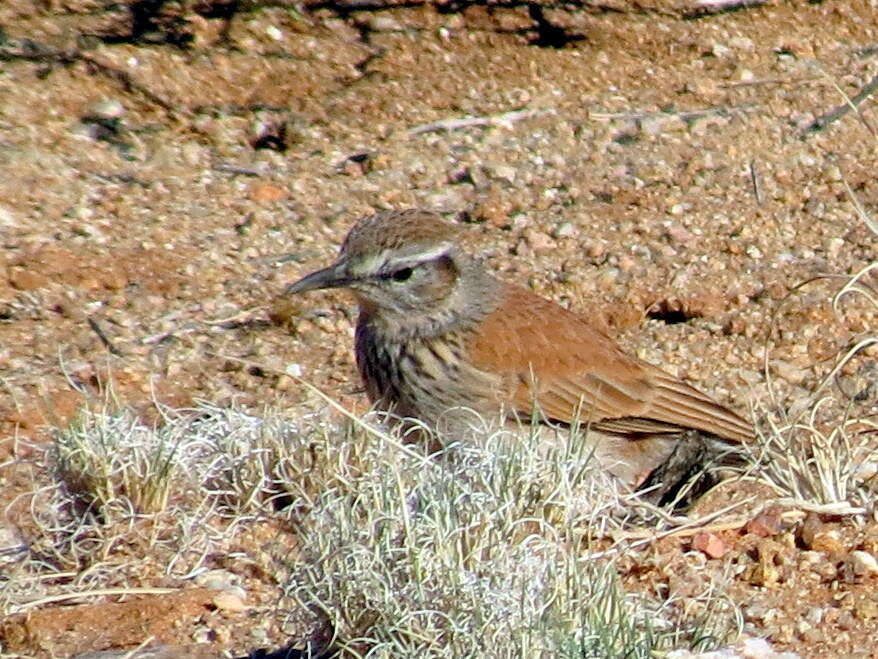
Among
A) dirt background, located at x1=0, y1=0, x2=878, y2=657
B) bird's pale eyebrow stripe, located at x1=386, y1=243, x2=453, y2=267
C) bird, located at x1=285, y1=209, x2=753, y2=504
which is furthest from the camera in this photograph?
dirt background, located at x1=0, y1=0, x2=878, y2=657

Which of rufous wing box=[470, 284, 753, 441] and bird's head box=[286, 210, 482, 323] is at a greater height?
bird's head box=[286, 210, 482, 323]

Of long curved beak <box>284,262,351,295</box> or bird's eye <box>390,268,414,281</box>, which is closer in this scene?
long curved beak <box>284,262,351,295</box>

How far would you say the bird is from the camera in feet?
21.9

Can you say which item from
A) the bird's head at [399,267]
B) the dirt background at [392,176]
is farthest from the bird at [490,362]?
the dirt background at [392,176]

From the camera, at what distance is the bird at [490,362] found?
6.66m

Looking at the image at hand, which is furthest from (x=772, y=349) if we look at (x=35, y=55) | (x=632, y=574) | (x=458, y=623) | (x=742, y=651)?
(x=35, y=55)

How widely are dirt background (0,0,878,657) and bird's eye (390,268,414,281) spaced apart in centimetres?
59

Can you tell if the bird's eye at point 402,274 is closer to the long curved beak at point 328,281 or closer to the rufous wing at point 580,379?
the long curved beak at point 328,281

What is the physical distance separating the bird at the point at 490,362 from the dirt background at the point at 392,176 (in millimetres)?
469

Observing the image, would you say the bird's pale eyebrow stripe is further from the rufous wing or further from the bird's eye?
the rufous wing

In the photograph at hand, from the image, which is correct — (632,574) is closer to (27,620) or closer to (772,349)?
(27,620)

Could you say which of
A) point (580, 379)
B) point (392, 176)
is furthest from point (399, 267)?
point (392, 176)

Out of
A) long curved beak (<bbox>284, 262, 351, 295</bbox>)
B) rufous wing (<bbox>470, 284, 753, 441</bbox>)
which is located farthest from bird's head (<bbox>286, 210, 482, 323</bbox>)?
rufous wing (<bbox>470, 284, 753, 441</bbox>)

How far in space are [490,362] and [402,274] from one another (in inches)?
19.4
